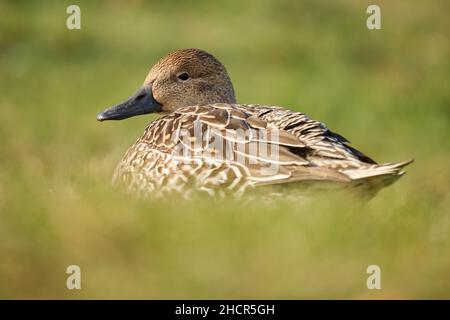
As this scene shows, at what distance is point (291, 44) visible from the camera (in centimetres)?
1431

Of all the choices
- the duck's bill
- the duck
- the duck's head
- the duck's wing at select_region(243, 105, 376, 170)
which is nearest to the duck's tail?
the duck

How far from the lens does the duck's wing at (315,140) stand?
5934mm

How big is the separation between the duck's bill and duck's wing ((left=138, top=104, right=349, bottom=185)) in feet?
3.62

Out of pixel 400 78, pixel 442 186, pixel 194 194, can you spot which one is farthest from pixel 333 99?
pixel 194 194

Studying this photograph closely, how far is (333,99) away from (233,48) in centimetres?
213

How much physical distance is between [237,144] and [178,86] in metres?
1.78

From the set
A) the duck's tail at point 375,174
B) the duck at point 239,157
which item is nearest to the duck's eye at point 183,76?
the duck at point 239,157

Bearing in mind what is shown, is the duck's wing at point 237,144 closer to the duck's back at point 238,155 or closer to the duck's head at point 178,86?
the duck's back at point 238,155

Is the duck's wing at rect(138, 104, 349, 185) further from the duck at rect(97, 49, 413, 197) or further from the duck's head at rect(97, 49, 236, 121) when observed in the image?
the duck's head at rect(97, 49, 236, 121)

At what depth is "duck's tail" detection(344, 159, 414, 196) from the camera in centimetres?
554

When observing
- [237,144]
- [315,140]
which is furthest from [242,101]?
[237,144]

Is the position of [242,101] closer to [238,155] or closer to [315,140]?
[315,140]

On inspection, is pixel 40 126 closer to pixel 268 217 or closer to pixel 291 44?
pixel 291 44

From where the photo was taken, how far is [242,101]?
12148 millimetres
